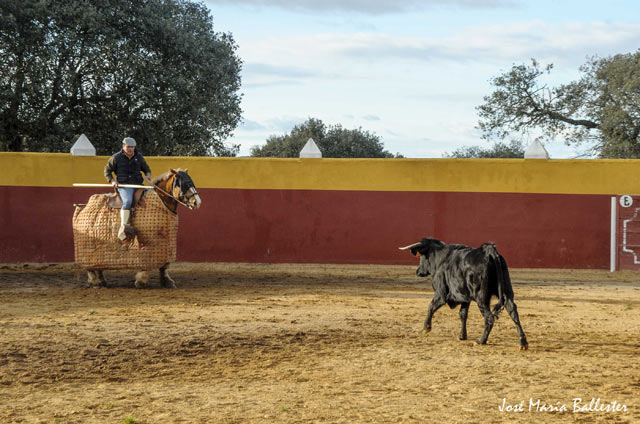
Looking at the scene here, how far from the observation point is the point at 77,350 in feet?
24.0

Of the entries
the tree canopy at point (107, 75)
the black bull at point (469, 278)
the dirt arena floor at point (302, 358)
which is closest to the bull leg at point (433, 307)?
the black bull at point (469, 278)

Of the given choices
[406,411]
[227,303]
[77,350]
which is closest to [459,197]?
[227,303]

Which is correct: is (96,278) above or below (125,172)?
below

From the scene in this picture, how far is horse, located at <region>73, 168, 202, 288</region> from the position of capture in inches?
465

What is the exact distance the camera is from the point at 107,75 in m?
21.8

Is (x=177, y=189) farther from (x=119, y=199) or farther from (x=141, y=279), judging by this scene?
(x=141, y=279)

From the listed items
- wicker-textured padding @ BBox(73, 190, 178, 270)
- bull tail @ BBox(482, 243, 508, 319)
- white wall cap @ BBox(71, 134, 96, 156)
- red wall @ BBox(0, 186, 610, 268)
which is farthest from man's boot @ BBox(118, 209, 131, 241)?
bull tail @ BBox(482, 243, 508, 319)

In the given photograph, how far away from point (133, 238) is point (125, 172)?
103 centimetres

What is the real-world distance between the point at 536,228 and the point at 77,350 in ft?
35.5

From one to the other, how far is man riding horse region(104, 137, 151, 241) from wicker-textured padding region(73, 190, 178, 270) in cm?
16

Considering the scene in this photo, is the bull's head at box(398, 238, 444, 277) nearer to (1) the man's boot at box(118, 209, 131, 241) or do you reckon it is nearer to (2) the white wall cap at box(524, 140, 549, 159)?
(1) the man's boot at box(118, 209, 131, 241)

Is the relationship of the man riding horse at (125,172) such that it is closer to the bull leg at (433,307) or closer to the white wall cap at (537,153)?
the bull leg at (433,307)

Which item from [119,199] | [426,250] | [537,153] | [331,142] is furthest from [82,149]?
[331,142]

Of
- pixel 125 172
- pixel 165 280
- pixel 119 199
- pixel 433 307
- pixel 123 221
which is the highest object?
pixel 125 172
